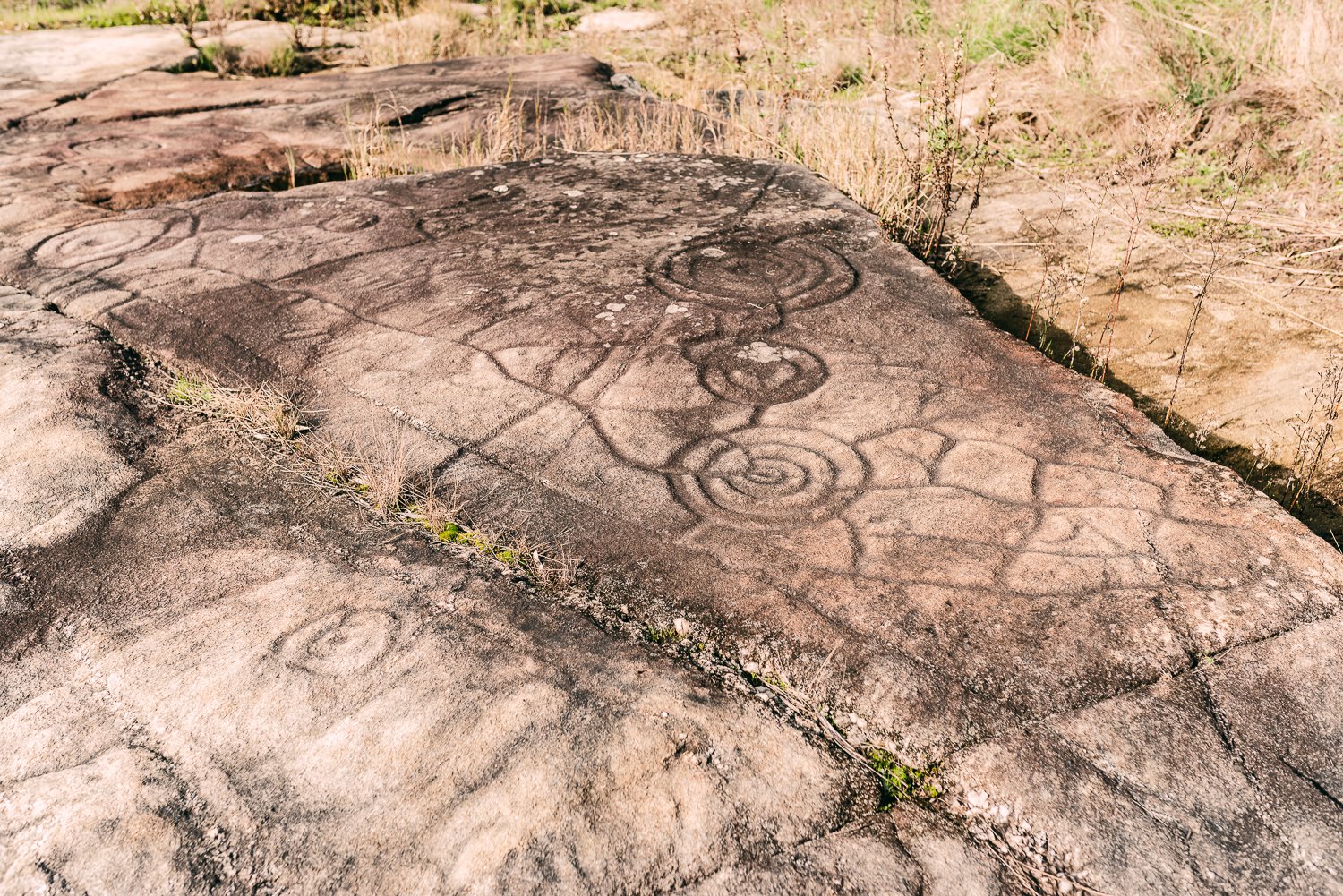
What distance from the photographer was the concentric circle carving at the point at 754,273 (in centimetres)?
280

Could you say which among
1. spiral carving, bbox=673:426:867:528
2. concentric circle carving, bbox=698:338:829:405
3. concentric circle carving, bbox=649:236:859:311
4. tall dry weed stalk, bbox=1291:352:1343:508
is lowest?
tall dry weed stalk, bbox=1291:352:1343:508

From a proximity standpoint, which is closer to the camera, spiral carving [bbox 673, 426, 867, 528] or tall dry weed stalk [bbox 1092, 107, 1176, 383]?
spiral carving [bbox 673, 426, 867, 528]

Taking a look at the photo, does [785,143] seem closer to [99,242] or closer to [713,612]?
[99,242]

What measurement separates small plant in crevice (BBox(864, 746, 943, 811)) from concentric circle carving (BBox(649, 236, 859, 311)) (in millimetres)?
1514

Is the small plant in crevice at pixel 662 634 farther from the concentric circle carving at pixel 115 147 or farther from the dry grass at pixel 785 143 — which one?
the concentric circle carving at pixel 115 147

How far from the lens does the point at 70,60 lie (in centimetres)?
613

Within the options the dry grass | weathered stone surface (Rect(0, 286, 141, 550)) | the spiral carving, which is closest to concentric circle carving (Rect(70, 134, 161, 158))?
the dry grass

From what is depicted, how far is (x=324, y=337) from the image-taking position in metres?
2.69

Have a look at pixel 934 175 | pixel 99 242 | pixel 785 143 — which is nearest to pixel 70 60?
pixel 99 242

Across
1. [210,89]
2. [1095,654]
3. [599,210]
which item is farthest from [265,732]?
[210,89]

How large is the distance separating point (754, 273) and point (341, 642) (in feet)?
5.57

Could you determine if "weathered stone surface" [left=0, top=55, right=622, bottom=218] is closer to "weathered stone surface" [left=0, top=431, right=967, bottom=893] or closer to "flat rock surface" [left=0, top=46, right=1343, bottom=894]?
"flat rock surface" [left=0, top=46, right=1343, bottom=894]

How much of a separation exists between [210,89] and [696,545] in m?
4.81

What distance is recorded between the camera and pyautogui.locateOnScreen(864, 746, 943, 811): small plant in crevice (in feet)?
4.62
